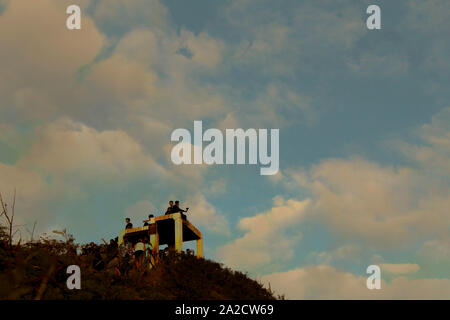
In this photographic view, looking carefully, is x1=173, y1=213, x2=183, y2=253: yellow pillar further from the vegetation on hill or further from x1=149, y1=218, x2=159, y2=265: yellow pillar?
x1=149, y1=218, x2=159, y2=265: yellow pillar

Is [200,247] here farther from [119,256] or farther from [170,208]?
[119,256]

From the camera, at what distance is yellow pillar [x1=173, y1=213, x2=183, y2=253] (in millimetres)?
20641

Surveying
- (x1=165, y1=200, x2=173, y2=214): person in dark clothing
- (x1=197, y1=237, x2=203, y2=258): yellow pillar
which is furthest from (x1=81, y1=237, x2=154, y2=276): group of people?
(x1=197, y1=237, x2=203, y2=258): yellow pillar

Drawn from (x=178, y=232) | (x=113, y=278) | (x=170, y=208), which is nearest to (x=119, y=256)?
(x=113, y=278)

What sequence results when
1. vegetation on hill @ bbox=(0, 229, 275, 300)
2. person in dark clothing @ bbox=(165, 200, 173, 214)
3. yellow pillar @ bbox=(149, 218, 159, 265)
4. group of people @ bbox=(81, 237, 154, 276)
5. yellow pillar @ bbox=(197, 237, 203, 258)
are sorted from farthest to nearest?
yellow pillar @ bbox=(197, 237, 203, 258) < person in dark clothing @ bbox=(165, 200, 173, 214) < yellow pillar @ bbox=(149, 218, 159, 265) < group of people @ bbox=(81, 237, 154, 276) < vegetation on hill @ bbox=(0, 229, 275, 300)

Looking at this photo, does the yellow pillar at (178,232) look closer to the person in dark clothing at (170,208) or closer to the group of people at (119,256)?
the person in dark clothing at (170,208)

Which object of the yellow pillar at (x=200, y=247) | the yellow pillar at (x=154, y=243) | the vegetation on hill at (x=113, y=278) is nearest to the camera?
the vegetation on hill at (x=113, y=278)

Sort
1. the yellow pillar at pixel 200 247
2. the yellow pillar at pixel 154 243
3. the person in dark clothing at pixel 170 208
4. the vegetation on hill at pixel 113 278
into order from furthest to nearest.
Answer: the yellow pillar at pixel 200 247 < the person in dark clothing at pixel 170 208 < the yellow pillar at pixel 154 243 < the vegetation on hill at pixel 113 278

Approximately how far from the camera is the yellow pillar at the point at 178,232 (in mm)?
20641

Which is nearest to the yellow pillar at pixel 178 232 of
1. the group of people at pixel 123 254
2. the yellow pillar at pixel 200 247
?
the group of people at pixel 123 254
